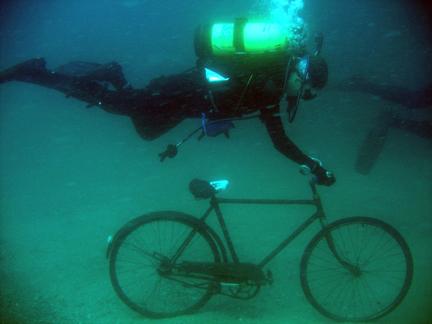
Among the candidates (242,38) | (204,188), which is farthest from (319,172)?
(242,38)

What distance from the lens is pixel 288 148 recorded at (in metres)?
3.49

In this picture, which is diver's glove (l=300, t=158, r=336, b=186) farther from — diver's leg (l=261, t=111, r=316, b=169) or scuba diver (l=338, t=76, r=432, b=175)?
scuba diver (l=338, t=76, r=432, b=175)

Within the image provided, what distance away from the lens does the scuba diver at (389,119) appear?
8.27 metres

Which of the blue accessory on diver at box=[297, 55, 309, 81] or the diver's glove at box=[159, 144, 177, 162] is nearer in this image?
the blue accessory on diver at box=[297, 55, 309, 81]

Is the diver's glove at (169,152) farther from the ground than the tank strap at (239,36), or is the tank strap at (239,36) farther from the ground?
the tank strap at (239,36)

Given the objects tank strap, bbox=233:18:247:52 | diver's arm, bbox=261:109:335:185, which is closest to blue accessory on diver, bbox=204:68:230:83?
tank strap, bbox=233:18:247:52

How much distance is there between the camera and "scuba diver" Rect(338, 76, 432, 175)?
27.1 ft

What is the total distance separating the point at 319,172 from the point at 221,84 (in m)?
1.31

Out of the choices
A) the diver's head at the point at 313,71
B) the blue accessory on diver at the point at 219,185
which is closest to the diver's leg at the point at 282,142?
the diver's head at the point at 313,71

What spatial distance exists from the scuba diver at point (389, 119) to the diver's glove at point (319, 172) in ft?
17.3

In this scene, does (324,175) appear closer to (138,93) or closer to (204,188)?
(204,188)

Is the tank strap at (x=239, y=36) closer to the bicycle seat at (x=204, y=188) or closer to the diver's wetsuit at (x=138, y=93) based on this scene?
the diver's wetsuit at (x=138, y=93)

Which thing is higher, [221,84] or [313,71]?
[313,71]

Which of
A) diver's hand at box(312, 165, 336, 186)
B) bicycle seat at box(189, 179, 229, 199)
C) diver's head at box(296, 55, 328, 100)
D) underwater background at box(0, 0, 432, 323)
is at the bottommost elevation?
underwater background at box(0, 0, 432, 323)
